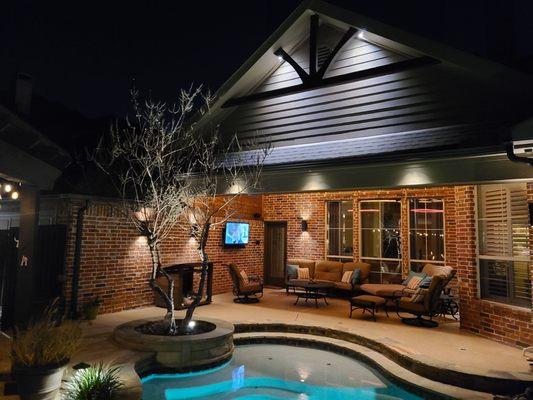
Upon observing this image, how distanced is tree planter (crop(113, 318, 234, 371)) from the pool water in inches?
5.5

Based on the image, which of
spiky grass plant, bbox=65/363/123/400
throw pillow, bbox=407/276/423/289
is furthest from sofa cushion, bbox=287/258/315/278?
spiky grass plant, bbox=65/363/123/400

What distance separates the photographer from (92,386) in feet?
12.8

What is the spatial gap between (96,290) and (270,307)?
3.84 metres

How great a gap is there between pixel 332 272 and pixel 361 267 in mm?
836

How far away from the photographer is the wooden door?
1274cm

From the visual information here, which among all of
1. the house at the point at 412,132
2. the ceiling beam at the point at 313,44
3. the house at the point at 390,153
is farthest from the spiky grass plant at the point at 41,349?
the ceiling beam at the point at 313,44

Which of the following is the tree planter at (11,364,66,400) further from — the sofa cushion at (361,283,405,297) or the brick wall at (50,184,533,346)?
the sofa cushion at (361,283,405,297)

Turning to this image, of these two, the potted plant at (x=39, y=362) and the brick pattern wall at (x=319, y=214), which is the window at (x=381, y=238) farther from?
the potted plant at (x=39, y=362)

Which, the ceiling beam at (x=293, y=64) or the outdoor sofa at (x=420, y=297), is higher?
the ceiling beam at (x=293, y=64)

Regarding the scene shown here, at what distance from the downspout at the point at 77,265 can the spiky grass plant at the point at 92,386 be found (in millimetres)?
3636

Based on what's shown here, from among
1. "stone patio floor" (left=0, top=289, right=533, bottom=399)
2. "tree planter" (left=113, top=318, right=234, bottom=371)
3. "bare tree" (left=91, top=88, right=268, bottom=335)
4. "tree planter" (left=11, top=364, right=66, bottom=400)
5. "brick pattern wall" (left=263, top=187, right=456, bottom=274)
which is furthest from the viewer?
"brick pattern wall" (left=263, top=187, right=456, bottom=274)

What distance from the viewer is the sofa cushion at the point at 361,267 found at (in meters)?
10.4

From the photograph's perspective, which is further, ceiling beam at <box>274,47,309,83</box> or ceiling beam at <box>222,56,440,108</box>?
ceiling beam at <box>274,47,309,83</box>

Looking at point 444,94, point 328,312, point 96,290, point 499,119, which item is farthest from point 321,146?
point 96,290
